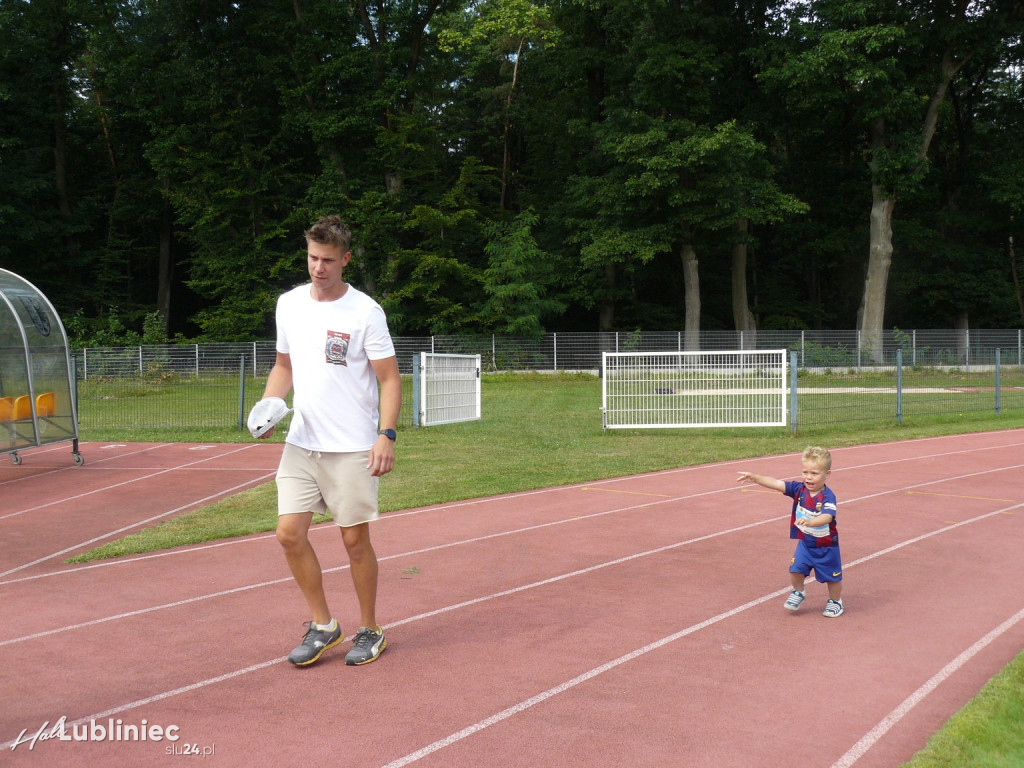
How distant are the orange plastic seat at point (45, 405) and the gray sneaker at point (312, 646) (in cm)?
1042

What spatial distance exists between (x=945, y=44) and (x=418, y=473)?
37.0 m

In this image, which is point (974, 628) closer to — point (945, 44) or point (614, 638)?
point (614, 638)

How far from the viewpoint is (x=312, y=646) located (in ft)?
16.5

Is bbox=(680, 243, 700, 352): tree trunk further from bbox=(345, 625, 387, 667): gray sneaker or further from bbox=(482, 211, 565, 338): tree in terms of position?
bbox=(345, 625, 387, 667): gray sneaker

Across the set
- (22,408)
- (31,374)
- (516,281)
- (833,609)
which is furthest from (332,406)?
(516,281)

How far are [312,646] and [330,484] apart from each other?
2.89 feet

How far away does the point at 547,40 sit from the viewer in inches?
1796

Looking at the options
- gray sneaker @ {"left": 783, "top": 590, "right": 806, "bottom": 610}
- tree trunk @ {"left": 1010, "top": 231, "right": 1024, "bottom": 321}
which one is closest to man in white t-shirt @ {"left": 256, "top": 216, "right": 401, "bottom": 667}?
gray sneaker @ {"left": 783, "top": 590, "right": 806, "bottom": 610}

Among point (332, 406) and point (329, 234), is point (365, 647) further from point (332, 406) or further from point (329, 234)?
point (329, 234)

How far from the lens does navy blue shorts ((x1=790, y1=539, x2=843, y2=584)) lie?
236 inches

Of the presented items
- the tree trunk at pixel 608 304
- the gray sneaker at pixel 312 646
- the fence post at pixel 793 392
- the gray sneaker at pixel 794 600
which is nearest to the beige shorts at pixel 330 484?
the gray sneaker at pixel 312 646

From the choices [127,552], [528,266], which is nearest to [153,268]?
[528,266]

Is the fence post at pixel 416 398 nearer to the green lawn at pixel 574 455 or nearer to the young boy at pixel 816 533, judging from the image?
the green lawn at pixel 574 455

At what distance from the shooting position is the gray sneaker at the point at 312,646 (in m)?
4.98
